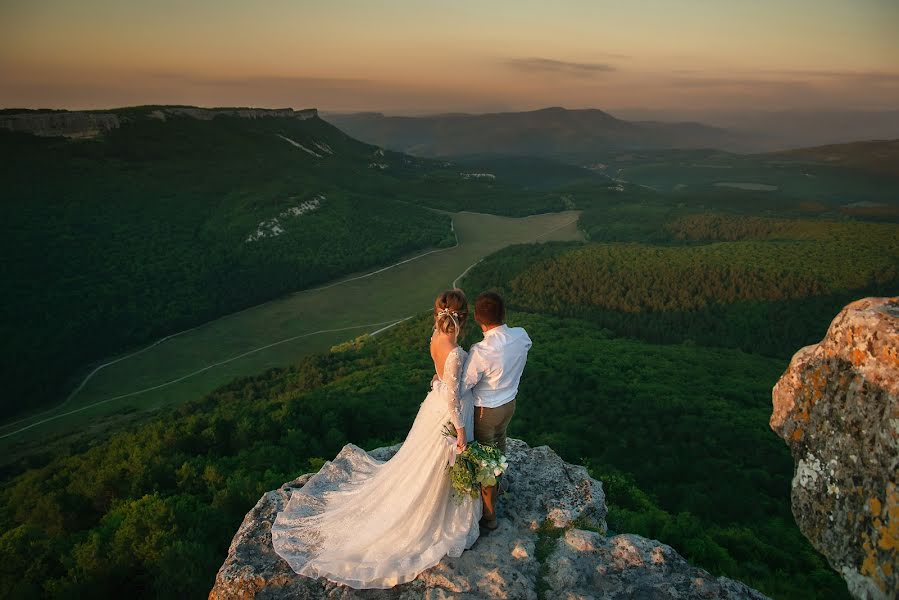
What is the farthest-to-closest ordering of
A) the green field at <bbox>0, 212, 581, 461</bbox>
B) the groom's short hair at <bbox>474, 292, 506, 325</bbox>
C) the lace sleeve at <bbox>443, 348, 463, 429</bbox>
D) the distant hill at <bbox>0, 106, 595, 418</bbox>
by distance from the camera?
1. the distant hill at <bbox>0, 106, 595, 418</bbox>
2. the green field at <bbox>0, 212, 581, 461</bbox>
3. the groom's short hair at <bbox>474, 292, 506, 325</bbox>
4. the lace sleeve at <bbox>443, 348, 463, 429</bbox>

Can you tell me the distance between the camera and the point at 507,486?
8227mm

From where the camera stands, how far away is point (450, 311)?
6246mm

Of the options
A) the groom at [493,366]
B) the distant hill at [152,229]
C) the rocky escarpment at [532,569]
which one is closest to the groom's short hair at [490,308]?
the groom at [493,366]

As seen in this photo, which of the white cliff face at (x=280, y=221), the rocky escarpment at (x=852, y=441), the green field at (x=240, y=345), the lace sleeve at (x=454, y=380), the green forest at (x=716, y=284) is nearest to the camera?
the rocky escarpment at (x=852, y=441)

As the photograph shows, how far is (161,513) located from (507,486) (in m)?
6.28

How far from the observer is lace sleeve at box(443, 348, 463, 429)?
20.4ft

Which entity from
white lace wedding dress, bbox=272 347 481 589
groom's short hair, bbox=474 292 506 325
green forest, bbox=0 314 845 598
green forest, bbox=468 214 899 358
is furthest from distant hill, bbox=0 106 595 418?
groom's short hair, bbox=474 292 506 325

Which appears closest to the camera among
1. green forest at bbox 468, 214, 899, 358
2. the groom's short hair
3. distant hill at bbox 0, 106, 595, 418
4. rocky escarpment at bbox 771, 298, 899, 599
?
rocky escarpment at bbox 771, 298, 899, 599

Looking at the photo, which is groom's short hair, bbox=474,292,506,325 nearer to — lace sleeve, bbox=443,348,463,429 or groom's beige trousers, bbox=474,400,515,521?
lace sleeve, bbox=443,348,463,429

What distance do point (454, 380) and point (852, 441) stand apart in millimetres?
4530

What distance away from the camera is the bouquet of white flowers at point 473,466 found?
6574 mm

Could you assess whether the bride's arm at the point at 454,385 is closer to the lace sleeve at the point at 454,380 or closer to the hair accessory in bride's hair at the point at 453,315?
the lace sleeve at the point at 454,380

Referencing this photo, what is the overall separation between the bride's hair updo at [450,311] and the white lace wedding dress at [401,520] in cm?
28

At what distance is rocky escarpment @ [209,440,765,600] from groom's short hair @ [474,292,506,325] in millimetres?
2866
